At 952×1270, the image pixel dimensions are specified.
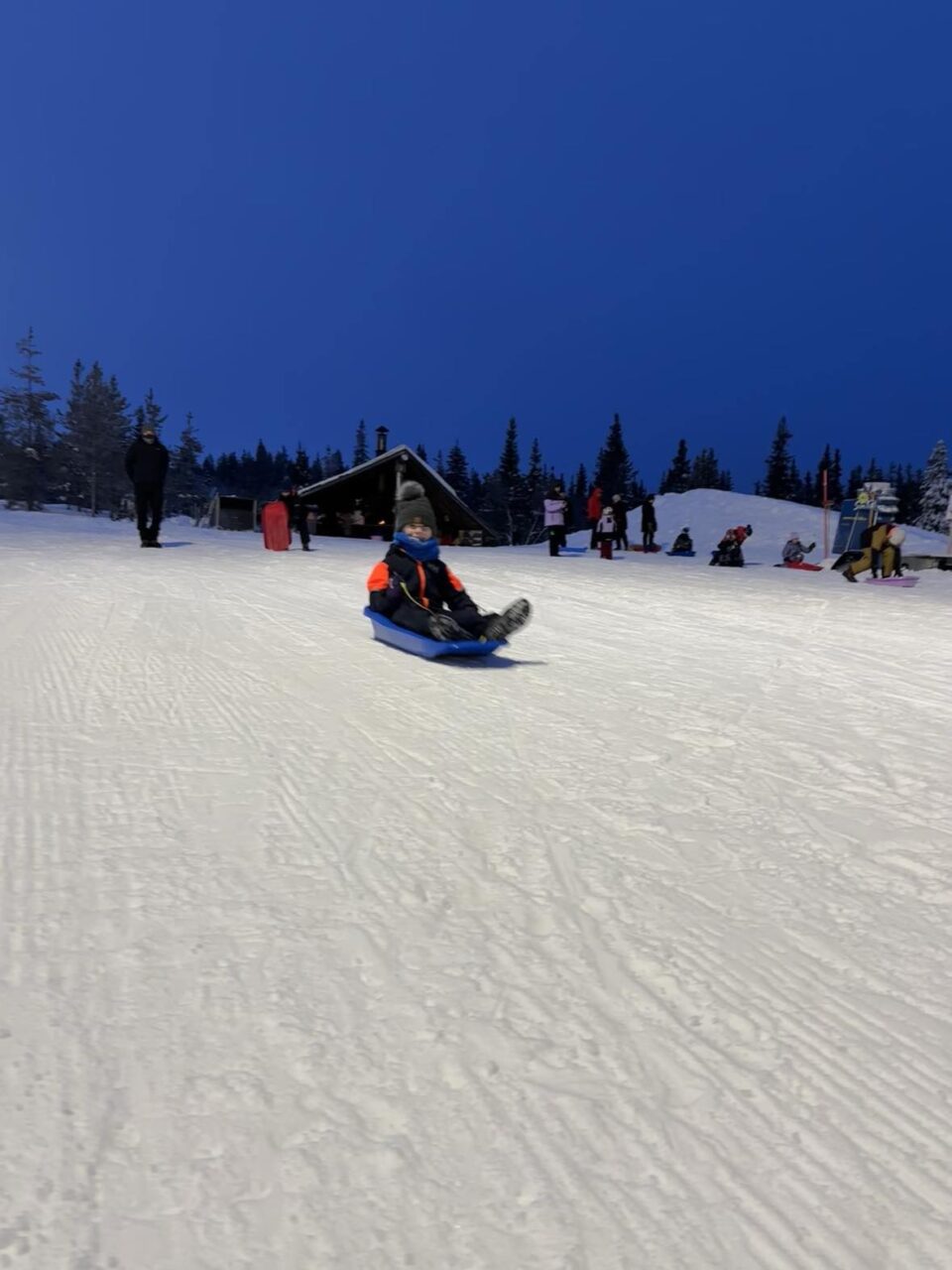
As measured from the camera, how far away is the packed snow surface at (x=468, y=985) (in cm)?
120

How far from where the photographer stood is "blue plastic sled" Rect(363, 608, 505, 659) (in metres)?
5.19

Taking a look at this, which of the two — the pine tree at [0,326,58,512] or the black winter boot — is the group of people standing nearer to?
the black winter boot

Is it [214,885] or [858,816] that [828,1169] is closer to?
[214,885]

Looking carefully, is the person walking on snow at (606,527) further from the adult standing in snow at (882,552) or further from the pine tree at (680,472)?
the pine tree at (680,472)

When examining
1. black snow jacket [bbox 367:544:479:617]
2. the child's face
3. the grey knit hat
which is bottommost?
black snow jacket [bbox 367:544:479:617]

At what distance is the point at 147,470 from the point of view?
13.0 meters

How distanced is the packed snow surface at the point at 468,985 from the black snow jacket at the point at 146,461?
31.9 ft

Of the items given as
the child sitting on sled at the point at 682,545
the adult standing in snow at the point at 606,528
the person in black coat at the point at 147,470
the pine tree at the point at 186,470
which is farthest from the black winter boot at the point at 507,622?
the pine tree at the point at 186,470

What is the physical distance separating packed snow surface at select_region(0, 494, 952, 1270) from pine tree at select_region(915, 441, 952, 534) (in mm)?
68905

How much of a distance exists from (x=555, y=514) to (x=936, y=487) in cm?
5848

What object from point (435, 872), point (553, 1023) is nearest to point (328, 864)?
point (435, 872)

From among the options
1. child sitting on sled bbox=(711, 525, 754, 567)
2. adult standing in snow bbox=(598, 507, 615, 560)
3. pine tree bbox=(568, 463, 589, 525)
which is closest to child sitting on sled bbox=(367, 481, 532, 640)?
adult standing in snow bbox=(598, 507, 615, 560)

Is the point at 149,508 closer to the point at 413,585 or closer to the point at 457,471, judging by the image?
Answer: the point at 413,585

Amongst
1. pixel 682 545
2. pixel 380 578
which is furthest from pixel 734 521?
pixel 380 578
